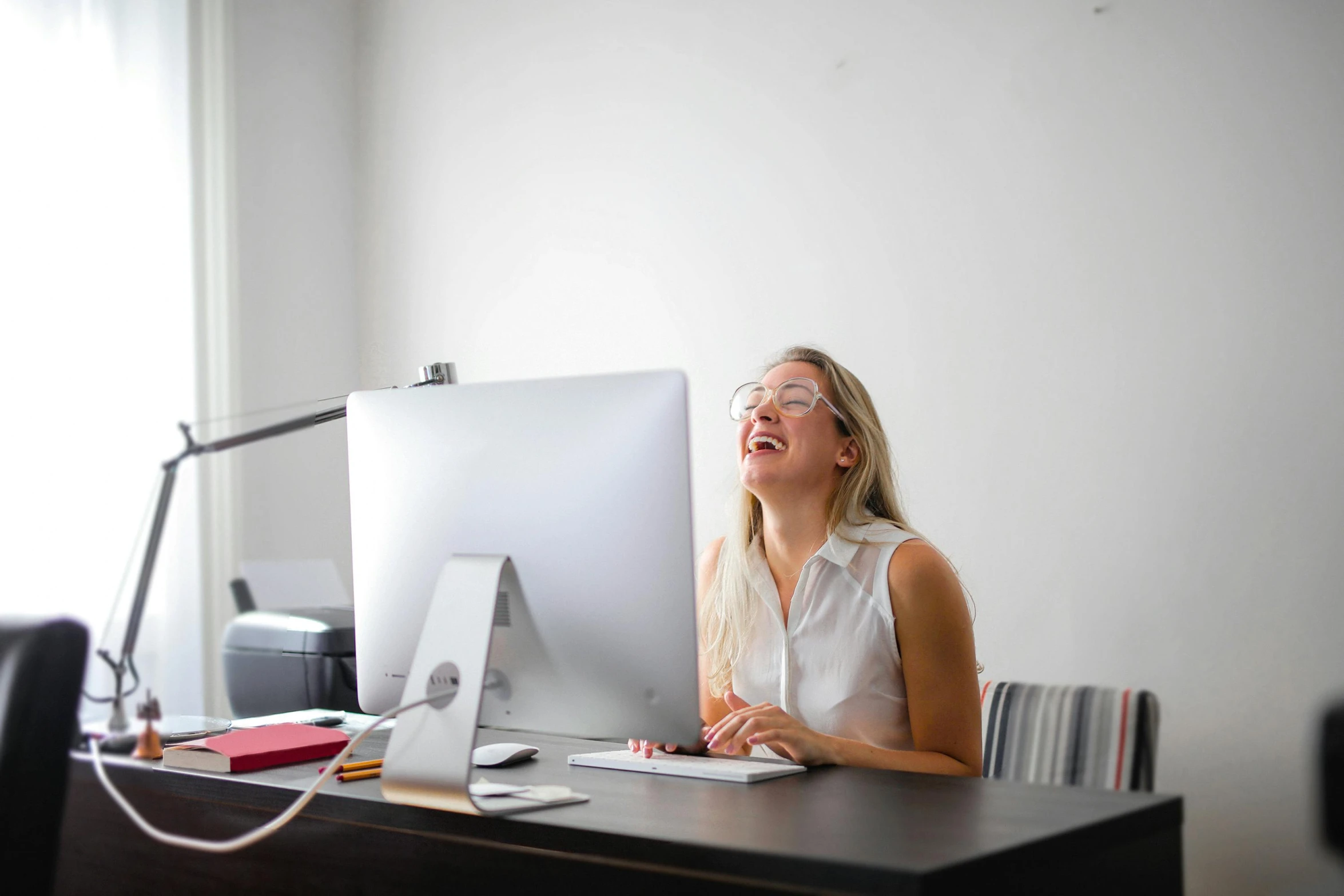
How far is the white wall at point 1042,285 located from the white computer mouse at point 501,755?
4.73 feet

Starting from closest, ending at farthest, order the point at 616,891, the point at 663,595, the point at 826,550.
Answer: the point at 616,891 → the point at 663,595 → the point at 826,550

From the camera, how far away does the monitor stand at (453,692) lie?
1.24 m

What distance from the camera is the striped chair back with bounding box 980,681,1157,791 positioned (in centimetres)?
175

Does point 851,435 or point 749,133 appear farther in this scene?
point 749,133

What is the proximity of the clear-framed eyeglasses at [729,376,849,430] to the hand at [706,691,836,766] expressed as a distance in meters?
0.65

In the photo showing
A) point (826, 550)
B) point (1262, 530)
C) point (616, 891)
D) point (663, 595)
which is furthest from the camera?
point (1262, 530)

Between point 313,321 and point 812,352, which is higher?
point 313,321

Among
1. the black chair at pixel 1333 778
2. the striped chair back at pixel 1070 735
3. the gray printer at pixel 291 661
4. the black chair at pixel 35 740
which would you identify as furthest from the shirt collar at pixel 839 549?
the black chair at pixel 1333 778

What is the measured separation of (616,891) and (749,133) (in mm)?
2374

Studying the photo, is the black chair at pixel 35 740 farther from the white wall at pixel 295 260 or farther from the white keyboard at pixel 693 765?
the white wall at pixel 295 260

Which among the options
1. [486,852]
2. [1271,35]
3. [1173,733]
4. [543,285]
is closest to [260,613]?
[543,285]

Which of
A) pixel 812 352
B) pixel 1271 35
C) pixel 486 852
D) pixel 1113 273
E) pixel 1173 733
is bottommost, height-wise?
pixel 1173 733

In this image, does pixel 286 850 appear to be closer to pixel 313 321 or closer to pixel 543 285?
pixel 543 285

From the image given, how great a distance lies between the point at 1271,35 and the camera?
93.1 inches
